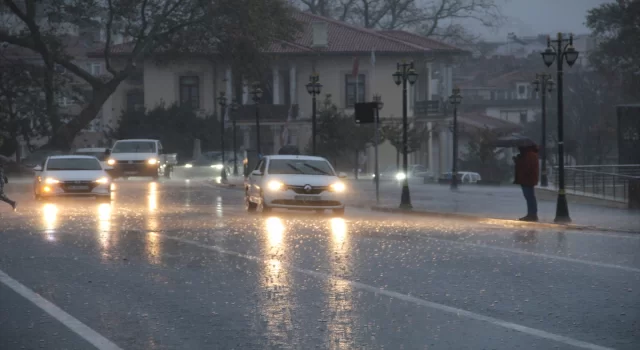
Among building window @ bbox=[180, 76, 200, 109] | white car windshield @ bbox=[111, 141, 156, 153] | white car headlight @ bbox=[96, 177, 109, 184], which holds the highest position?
building window @ bbox=[180, 76, 200, 109]

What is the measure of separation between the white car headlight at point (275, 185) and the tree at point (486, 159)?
147 feet

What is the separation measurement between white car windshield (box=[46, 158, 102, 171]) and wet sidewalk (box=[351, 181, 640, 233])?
7.42 m

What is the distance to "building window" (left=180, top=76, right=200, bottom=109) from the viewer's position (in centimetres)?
8288

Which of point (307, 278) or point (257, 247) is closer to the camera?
point (307, 278)

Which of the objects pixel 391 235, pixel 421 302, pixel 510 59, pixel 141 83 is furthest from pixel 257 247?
pixel 510 59

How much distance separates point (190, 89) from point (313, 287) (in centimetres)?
7078

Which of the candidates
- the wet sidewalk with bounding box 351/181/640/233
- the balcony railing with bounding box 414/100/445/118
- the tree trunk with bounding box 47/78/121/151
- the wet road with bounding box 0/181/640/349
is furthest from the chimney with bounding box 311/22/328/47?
the wet road with bounding box 0/181/640/349

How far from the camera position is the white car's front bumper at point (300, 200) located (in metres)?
27.5

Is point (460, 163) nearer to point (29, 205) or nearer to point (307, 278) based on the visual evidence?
point (29, 205)

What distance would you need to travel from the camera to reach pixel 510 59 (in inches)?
6004

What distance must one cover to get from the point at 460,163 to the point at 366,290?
8085 cm

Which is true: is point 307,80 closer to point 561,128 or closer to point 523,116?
point 523,116

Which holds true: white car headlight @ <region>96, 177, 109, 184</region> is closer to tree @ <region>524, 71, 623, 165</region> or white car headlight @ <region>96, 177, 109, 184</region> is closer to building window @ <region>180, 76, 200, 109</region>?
building window @ <region>180, 76, 200, 109</region>

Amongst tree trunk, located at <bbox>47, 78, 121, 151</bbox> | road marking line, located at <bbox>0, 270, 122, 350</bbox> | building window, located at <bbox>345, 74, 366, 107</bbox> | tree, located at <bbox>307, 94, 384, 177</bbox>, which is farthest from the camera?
building window, located at <bbox>345, 74, 366, 107</bbox>
